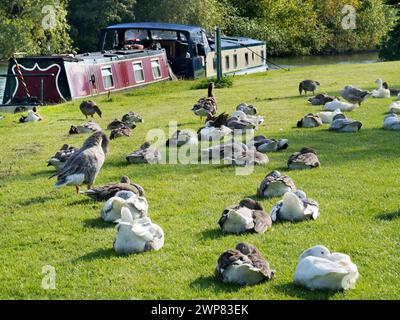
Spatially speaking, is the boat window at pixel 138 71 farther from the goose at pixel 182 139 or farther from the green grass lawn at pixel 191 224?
the goose at pixel 182 139

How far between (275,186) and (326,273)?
8.74 feet

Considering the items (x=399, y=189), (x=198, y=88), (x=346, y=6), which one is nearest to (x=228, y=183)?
(x=399, y=189)

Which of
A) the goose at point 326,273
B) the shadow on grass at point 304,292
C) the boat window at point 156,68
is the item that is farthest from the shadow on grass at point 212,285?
the boat window at point 156,68

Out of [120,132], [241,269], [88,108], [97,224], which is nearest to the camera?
[241,269]

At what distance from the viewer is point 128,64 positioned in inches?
920

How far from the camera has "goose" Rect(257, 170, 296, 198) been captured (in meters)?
7.59

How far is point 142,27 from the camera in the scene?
27.5m

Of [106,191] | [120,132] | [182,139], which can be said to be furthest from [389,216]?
[120,132]

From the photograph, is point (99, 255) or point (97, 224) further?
point (97, 224)

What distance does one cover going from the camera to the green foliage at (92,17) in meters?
44.0

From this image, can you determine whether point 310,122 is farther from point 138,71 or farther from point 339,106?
point 138,71

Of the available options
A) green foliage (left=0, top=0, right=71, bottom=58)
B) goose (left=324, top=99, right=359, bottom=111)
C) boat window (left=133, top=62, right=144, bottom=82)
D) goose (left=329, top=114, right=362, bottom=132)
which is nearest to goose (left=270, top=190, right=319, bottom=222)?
goose (left=329, top=114, right=362, bottom=132)

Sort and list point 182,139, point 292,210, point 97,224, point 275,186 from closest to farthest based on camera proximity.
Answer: point 292,210, point 97,224, point 275,186, point 182,139

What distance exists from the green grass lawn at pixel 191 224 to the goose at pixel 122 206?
0.57 ft
